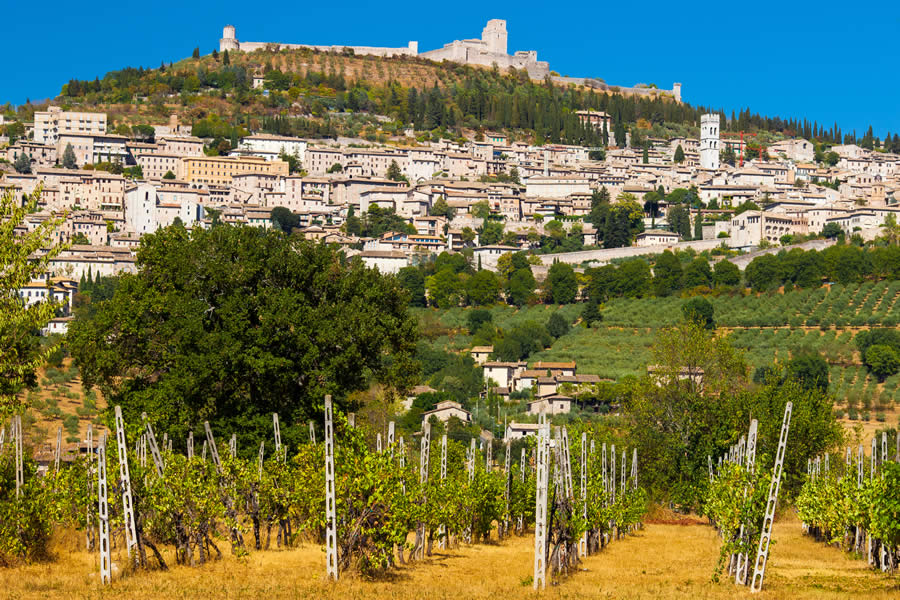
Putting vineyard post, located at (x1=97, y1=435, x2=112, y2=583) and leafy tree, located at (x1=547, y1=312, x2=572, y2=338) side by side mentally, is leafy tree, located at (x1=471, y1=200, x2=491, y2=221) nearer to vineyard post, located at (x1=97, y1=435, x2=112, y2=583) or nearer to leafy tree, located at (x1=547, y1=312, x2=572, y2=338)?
leafy tree, located at (x1=547, y1=312, x2=572, y2=338)

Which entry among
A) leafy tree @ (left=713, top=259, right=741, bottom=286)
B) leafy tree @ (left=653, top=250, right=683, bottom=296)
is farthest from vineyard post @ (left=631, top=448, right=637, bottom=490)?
leafy tree @ (left=713, top=259, right=741, bottom=286)

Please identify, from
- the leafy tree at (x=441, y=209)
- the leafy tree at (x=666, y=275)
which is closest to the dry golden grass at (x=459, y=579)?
the leafy tree at (x=666, y=275)

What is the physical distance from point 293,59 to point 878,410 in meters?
124

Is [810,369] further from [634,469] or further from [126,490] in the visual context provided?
[126,490]

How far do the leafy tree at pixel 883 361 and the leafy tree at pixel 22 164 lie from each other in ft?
263

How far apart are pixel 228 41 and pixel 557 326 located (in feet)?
351

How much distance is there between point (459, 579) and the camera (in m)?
17.2

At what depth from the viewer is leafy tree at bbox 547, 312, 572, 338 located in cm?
7881

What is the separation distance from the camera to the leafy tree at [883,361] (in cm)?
6306

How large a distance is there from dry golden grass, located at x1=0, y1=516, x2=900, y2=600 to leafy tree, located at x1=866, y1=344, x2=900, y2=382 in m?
44.1

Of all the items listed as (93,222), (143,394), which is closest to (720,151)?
(93,222)

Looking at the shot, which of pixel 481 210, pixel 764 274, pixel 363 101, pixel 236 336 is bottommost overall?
pixel 236 336

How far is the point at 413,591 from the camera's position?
15508 mm

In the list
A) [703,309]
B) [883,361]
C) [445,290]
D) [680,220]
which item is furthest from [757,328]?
[680,220]
